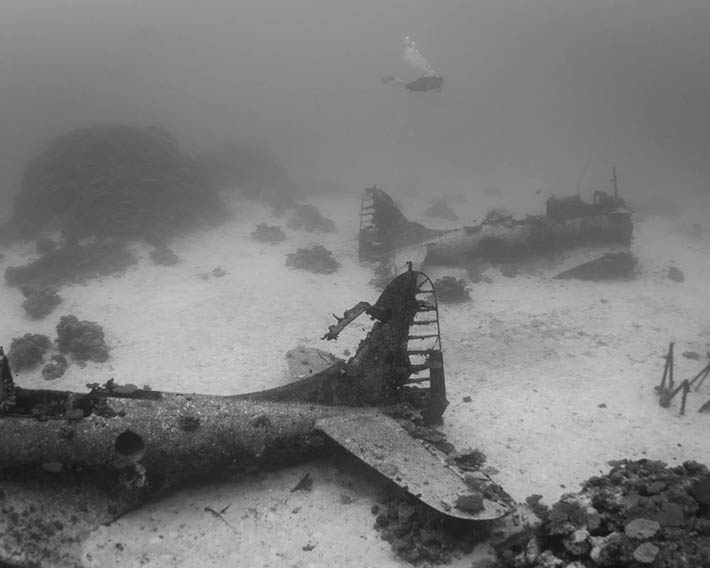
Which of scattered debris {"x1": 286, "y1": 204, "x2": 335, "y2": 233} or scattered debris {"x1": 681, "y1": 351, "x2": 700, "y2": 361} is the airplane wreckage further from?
scattered debris {"x1": 286, "y1": 204, "x2": 335, "y2": 233}

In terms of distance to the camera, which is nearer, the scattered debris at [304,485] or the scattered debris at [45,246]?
the scattered debris at [304,485]

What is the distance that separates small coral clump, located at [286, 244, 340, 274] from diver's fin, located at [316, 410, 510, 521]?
1343 centimetres

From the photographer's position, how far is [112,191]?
2750cm

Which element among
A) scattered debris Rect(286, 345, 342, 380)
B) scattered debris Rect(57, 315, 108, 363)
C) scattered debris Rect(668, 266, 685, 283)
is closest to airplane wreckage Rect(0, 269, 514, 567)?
scattered debris Rect(286, 345, 342, 380)

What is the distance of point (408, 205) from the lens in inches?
1677

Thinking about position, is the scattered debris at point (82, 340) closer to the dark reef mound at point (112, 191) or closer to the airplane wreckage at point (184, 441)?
the airplane wreckage at point (184, 441)

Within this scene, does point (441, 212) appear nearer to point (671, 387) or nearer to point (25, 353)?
point (671, 387)

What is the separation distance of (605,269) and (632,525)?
59.1ft

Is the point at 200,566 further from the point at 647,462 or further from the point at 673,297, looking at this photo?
the point at 673,297

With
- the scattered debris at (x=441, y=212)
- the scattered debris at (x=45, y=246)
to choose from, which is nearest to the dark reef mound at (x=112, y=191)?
the scattered debris at (x=45, y=246)

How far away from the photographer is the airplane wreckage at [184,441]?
703 centimetres

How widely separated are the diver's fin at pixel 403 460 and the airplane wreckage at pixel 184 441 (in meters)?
0.02

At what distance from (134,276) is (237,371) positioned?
10.8 m

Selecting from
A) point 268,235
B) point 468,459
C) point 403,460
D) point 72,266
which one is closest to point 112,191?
point 72,266
